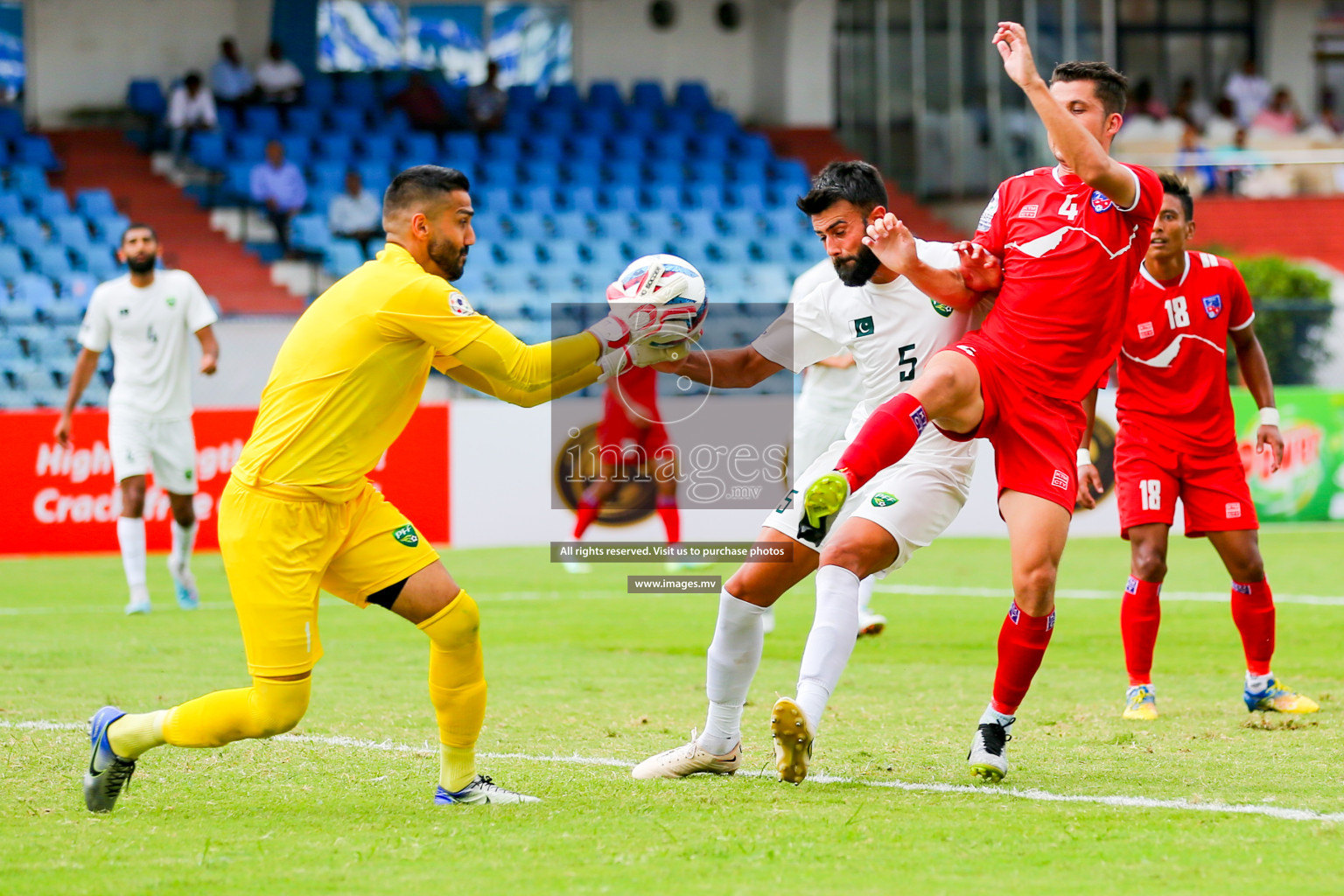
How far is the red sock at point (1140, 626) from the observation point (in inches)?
273

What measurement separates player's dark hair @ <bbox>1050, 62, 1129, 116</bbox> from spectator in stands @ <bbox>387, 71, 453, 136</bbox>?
19372 mm

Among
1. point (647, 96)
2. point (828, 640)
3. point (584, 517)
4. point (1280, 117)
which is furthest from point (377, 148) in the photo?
point (828, 640)

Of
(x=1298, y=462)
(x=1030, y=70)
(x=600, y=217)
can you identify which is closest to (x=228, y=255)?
(x=600, y=217)

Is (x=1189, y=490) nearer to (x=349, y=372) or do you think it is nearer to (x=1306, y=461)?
(x=349, y=372)

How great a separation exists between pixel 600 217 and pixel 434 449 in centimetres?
791

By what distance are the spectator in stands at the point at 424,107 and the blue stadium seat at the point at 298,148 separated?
1940 millimetres

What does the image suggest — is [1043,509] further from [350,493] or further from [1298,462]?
[1298,462]

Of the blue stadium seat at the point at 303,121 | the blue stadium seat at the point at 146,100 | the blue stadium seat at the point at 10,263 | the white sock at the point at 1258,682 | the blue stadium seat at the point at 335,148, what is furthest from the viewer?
the blue stadium seat at the point at 146,100

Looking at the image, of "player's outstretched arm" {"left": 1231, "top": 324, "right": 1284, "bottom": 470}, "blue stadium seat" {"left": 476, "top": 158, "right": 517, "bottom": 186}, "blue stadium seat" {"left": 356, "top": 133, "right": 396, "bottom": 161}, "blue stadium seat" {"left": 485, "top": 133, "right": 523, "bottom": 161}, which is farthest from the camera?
"blue stadium seat" {"left": 485, "top": 133, "right": 523, "bottom": 161}

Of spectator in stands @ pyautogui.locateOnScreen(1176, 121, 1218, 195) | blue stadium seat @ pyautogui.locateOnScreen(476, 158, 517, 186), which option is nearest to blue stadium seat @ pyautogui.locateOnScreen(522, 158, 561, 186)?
blue stadium seat @ pyautogui.locateOnScreen(476, 158, 517, 186)

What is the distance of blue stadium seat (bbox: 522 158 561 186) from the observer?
23141mm

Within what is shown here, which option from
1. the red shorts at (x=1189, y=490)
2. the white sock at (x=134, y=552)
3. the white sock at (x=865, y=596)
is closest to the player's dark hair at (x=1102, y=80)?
the red shorts at (x=1189, y=490)

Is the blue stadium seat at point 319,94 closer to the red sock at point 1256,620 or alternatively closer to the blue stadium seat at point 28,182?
the blue stadium seat at point 28,182

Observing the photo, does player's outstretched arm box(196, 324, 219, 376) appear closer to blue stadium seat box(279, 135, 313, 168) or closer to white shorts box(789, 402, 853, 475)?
white shorts box(789, 402, 853, 475)
